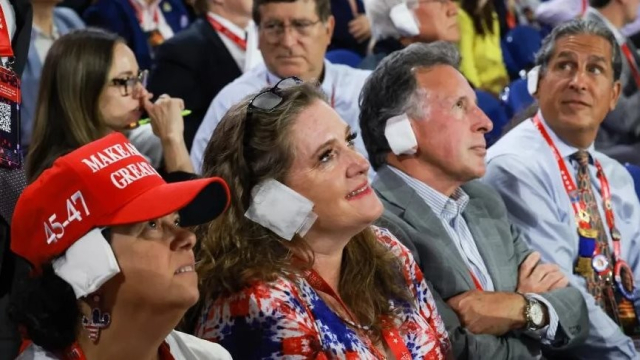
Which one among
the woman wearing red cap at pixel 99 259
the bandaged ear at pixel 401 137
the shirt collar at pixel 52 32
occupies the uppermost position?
the woman wearing red cap at pixel 99 259

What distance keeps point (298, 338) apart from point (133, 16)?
368cm

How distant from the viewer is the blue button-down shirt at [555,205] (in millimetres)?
3551

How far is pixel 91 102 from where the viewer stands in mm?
3934

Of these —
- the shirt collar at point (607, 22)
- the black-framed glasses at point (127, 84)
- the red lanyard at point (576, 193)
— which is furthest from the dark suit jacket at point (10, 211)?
the shirt collar at point (607, 22)

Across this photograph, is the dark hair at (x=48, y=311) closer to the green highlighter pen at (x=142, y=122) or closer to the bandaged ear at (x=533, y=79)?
the green highlighter pen at (x=142, y=122)

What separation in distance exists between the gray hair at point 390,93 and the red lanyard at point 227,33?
183 centimetres

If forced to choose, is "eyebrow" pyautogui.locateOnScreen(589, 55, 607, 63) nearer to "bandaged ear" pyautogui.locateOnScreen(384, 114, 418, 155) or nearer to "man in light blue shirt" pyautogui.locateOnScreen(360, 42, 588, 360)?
"man in light blue shirt" pyautogui.locateOnScreen(360, 42, 588, 360)

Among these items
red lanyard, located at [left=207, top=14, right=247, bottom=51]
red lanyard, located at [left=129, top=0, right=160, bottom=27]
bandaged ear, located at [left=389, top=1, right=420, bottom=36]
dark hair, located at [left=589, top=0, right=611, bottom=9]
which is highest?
bandaged ear, located at [left=389, top=1, right=420, bottom=36]

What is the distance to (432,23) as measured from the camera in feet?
17.2

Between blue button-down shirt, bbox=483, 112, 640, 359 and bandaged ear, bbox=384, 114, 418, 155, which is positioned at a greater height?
bandaged ear, bbox=384, 114, 418, 155

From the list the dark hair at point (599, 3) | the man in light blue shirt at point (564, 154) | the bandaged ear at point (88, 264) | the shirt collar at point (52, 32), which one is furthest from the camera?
the dark hair at point (599, 3)

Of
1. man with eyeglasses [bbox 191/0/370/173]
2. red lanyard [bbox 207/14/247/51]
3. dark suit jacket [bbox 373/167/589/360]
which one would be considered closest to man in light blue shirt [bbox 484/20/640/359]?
dark suit jacket [bbox 373/167/589/360]

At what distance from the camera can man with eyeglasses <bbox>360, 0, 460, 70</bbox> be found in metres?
5.20

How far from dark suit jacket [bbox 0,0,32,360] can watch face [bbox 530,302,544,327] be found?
142 centimetres
